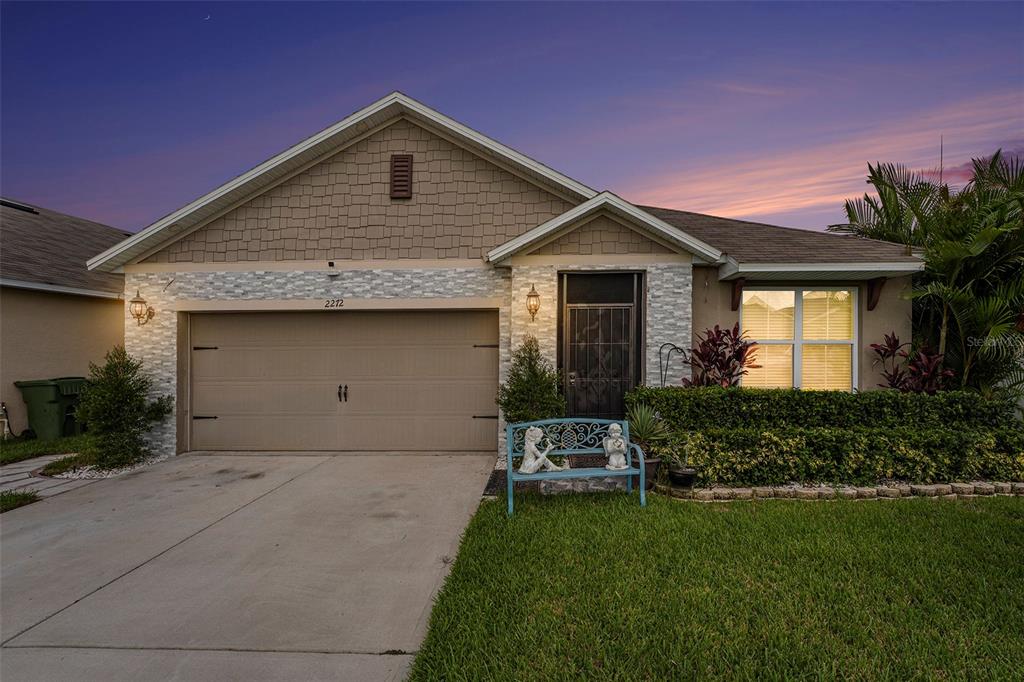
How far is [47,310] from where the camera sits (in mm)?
9508

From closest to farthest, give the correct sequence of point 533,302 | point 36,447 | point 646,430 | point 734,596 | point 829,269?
point 734,596 < point 646,430 < point 829,269 < point 533,302 < point 36,447

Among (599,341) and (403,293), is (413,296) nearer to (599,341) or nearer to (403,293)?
(403,293)

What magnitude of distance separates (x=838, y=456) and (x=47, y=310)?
47.5ft

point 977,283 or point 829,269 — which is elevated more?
point 829,269

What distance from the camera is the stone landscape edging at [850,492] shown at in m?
5.42

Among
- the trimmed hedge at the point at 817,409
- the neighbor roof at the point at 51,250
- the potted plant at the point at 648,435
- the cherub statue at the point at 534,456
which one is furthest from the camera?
the neighbor roof at the point at 51,250

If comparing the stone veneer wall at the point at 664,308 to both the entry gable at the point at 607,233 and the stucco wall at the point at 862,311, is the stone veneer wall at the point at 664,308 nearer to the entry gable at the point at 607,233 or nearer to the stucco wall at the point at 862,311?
the entry gable at the point at 607,233

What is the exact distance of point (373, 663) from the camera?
2.74 metres

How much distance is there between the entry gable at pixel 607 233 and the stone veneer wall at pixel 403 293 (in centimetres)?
31

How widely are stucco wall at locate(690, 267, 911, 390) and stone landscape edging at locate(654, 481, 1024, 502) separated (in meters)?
2.22

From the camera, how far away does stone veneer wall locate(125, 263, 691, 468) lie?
7.18 meters

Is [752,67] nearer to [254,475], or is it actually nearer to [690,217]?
[690,217]

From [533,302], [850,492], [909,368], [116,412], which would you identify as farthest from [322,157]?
[909,368]

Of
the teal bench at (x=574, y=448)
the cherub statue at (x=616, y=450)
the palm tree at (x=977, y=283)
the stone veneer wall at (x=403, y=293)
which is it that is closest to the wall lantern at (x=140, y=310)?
the stone veneer wall at (x=403, y=293)
